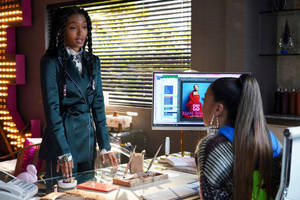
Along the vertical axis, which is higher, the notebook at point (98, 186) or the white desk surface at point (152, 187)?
the notebook at point (98, 186)

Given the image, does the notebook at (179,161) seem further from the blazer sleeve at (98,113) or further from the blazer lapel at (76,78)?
the blazer lapel at (76,78)

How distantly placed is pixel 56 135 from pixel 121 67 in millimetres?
2890

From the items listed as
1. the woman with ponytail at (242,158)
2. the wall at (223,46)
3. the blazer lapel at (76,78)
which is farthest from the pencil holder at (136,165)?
the wall at (223,46)

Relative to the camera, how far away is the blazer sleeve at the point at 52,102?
2.30 m

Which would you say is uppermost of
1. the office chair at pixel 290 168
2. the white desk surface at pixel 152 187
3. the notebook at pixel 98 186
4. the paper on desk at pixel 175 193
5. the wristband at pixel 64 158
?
the office chair at pixel 290 168

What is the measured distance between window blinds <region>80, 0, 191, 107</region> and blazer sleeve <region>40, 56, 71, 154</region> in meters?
2.25

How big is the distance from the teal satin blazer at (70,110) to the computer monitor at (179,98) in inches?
16.6

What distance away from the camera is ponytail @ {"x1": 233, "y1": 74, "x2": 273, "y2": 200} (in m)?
1.45

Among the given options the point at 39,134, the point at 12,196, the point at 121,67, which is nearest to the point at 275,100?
the point at 121,67

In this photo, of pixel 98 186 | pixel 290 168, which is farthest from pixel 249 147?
pixel 98 186

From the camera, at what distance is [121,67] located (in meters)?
5.12

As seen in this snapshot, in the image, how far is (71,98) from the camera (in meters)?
2.42

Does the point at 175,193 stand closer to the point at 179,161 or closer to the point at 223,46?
the point at 179,161

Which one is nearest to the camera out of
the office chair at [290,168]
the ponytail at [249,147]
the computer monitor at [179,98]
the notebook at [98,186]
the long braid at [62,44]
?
the office chair at [290,168]
